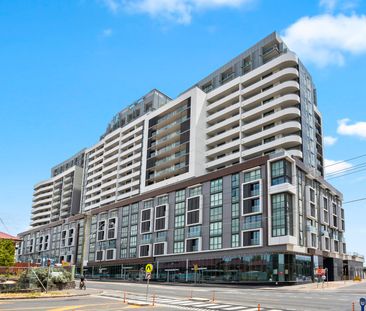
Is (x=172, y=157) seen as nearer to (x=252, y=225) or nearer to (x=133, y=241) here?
(x=133, y=241)

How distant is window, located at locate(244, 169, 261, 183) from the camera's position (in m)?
71.3

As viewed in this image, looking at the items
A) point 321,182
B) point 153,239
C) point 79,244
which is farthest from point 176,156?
point 79,244

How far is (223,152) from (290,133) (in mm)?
15320

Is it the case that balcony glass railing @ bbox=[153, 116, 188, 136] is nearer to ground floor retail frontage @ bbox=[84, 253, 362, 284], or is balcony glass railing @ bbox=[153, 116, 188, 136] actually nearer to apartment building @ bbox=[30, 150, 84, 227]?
ground floor retail frontage @ bbox=[84, 253, 362, 284]

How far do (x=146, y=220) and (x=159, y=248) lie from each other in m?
8.35

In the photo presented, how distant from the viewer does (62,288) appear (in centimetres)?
4222

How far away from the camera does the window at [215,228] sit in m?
75.2

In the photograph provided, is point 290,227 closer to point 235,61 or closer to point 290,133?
point 290,133

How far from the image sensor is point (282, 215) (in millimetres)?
65875

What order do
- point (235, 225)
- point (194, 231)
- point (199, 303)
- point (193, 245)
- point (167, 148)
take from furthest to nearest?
point (167, 148) → point (194, 231) → point (193, 245) → point (235, 225) → point (199, 303)

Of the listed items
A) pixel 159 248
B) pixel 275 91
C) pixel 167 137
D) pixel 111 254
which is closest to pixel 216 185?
pixel 159 248

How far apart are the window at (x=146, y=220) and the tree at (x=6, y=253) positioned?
120ft

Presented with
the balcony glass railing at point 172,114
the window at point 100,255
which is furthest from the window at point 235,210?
the window at point 100,255

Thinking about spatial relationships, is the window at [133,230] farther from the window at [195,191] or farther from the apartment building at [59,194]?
the apartment building at [59,194]
